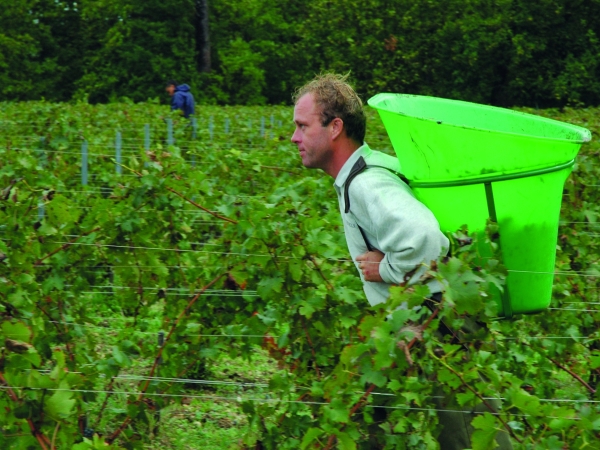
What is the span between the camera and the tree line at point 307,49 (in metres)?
41.8

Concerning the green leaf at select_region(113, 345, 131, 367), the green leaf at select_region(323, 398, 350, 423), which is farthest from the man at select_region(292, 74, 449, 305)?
the green leaf at select_region(113, 345, 131, 367)

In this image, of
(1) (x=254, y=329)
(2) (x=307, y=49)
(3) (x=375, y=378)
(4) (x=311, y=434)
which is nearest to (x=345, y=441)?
(4) (x=311, y=434)

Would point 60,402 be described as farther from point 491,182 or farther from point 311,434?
point 491,182

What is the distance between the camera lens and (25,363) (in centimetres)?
284

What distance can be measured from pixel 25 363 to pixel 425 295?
3.87 feet

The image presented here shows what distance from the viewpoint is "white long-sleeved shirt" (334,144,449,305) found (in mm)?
2674

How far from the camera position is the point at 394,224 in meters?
2.71

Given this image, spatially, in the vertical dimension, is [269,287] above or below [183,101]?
above

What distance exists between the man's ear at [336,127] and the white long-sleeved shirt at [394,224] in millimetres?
140

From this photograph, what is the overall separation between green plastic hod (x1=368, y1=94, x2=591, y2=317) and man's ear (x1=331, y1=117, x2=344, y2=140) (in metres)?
0.12

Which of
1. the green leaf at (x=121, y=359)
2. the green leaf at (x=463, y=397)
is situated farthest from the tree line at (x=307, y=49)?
the green leaf at (x=463, y=397)

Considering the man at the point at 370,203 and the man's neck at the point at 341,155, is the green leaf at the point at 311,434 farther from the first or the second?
the man's neck at the point at 341,155

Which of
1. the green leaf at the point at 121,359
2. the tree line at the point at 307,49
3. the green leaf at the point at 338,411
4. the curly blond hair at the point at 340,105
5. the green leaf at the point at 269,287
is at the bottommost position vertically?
the tree line at the point at 307,49

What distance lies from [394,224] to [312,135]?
456 mm
